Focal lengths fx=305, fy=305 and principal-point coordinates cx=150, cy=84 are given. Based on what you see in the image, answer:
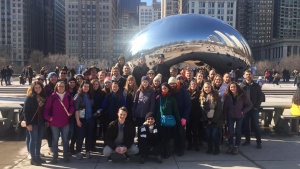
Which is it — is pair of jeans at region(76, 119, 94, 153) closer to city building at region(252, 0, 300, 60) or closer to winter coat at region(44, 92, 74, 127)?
winter coat at region(44, 92, 74, 127)

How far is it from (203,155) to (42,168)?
3142 millimetres

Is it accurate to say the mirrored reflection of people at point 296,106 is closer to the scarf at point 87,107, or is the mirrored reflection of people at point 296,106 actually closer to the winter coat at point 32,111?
the scarf at point 87,107

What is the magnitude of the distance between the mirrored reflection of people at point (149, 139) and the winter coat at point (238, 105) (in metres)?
1.67

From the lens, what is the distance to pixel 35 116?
221 inches

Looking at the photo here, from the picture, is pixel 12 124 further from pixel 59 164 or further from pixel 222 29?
pixel 222 29

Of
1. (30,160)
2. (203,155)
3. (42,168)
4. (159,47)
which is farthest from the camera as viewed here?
(159,47)

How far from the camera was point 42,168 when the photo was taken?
5.48 metres

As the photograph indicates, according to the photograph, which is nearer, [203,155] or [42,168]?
[42,168]

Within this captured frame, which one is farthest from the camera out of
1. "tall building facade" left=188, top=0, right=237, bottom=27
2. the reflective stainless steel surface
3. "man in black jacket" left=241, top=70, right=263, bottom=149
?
"tall building facade" left=188, top=0, right=237, bottom=27

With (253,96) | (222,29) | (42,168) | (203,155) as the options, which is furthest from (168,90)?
(222,29)

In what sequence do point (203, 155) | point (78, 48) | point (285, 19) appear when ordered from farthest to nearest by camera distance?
1. point (285, 19)
2. point (78, 48)
3. point (203, 155)

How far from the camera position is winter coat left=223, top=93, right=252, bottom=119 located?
21.3 feet

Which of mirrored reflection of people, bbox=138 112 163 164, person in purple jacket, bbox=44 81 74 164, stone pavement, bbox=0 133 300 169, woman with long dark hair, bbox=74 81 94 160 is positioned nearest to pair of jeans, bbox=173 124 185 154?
stone pavement, bbox=0 133 300 169

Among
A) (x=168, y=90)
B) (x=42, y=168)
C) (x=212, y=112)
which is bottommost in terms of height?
(x=42, y=168)
